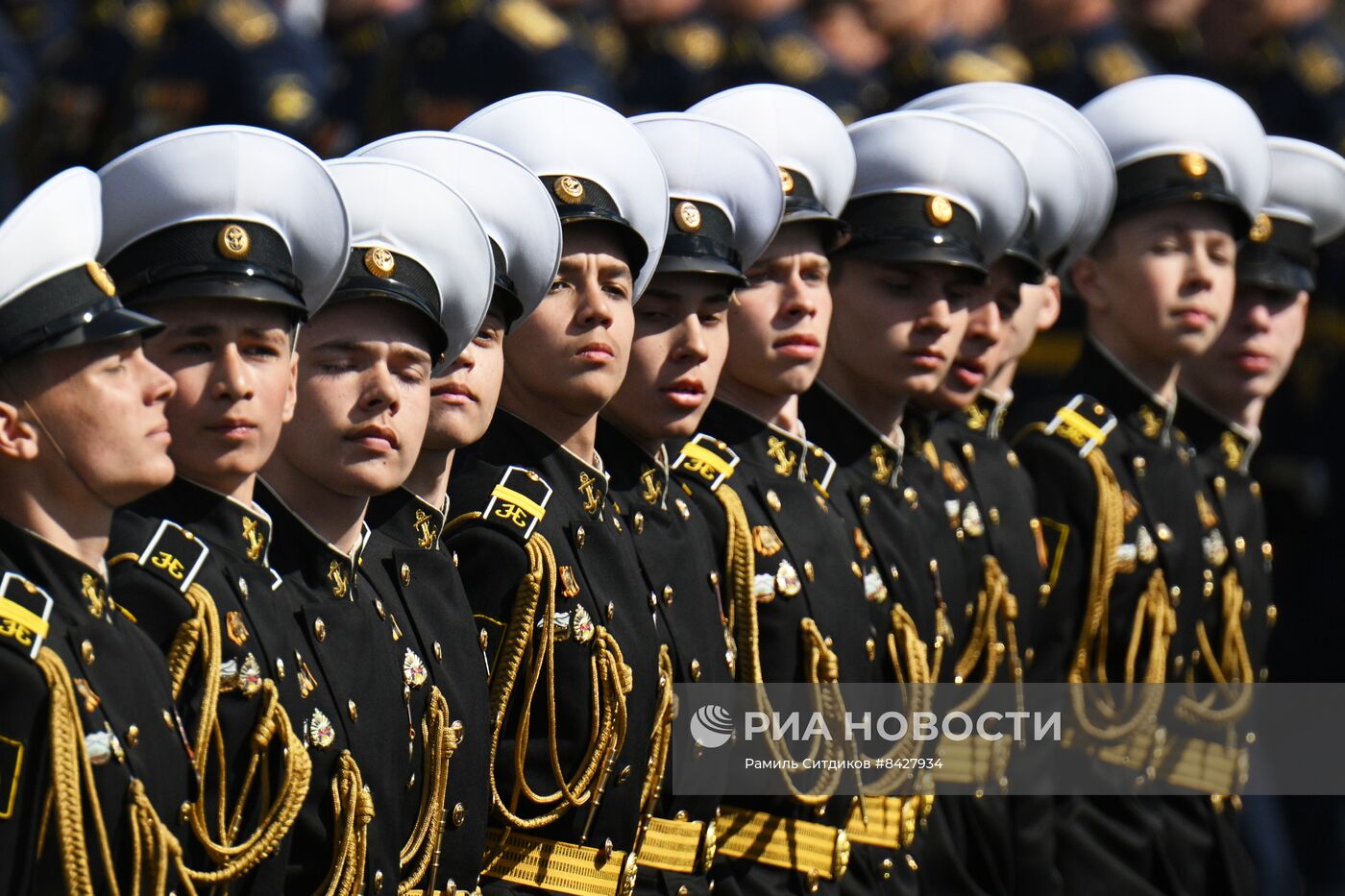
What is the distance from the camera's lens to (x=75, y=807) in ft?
15.2

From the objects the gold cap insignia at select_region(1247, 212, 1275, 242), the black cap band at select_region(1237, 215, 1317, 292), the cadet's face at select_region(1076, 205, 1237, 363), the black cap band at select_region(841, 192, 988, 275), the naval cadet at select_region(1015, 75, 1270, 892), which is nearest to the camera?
the black cap band at select_region(841, 192, 988, 275)

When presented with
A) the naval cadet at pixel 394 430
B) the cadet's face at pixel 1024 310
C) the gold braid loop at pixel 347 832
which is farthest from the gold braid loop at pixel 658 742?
the cadet's face at pixel 1024 310

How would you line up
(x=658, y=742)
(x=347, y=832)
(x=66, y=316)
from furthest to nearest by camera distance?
(x=658, y=742) < (x=347, y=832) < (x=66, y=316)

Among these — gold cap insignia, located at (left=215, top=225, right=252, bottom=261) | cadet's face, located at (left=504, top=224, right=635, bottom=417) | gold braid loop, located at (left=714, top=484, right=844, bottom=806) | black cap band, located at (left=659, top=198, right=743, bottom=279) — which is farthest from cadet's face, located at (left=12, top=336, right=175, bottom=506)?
gold braid loop, located at (left=714, top=484, right=844, bottom=806)

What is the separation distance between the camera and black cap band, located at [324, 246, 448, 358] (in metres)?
5.54

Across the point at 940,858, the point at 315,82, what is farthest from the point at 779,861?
the point at 315,82

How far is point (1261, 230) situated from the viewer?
912 centimetres

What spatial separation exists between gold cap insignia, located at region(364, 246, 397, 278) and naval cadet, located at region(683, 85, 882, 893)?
1.55m

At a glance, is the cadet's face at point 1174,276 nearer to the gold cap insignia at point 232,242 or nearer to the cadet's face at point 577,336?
the cadet's face at point 577,336

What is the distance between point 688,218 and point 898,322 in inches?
41.2

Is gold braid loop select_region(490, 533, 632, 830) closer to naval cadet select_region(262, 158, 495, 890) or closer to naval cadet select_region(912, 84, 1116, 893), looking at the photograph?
naval cadet select_region(262, 158, 495, 890)

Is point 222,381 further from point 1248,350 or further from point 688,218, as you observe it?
point 1248,350

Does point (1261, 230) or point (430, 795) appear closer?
point (430, 795)

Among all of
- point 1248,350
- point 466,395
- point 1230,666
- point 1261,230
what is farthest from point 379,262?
point 1261,230
